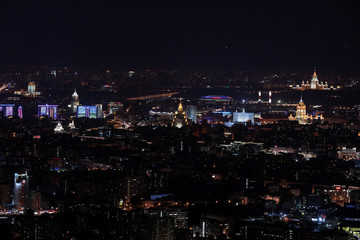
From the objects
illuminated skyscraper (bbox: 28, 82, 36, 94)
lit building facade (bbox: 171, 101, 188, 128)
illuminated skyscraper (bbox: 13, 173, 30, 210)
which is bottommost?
illuminated skyscraper (bbox: 13, 173, 30, 210)

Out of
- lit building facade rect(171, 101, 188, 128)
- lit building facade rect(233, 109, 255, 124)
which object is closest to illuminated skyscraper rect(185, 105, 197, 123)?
lit building facade rect(171, 101, 188, 128)

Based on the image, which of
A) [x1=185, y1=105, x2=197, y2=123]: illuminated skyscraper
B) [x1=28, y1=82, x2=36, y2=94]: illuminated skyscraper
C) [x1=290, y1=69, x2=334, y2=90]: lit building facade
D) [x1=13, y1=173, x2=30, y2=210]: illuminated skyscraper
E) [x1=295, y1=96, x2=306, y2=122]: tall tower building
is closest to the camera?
[x1=13, y1=173, x2=30, y2=210]: illuminated skyscraper

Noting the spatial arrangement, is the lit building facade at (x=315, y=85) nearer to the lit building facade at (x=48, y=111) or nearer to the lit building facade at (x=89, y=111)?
the lit building facade at (x=89, y=111)

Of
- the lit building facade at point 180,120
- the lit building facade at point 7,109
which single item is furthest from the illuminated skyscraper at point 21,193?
the lit building facade at point 7,109

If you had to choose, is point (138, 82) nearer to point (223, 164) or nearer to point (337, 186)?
point (223, 164)

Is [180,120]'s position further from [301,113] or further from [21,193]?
[21,193]

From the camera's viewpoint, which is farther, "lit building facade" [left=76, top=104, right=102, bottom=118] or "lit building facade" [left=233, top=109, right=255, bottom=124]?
"lit building facade" [left=76, top=104, right=102, bottom=118]

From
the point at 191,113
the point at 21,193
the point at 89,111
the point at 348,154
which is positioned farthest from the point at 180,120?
the point at 21,193

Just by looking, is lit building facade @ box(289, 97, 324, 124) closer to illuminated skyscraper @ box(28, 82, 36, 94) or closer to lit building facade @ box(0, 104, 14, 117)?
lit building facade @ box(0, 104, 14, 117)

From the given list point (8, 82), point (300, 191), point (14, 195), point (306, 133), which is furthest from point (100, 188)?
point (8, 82)
